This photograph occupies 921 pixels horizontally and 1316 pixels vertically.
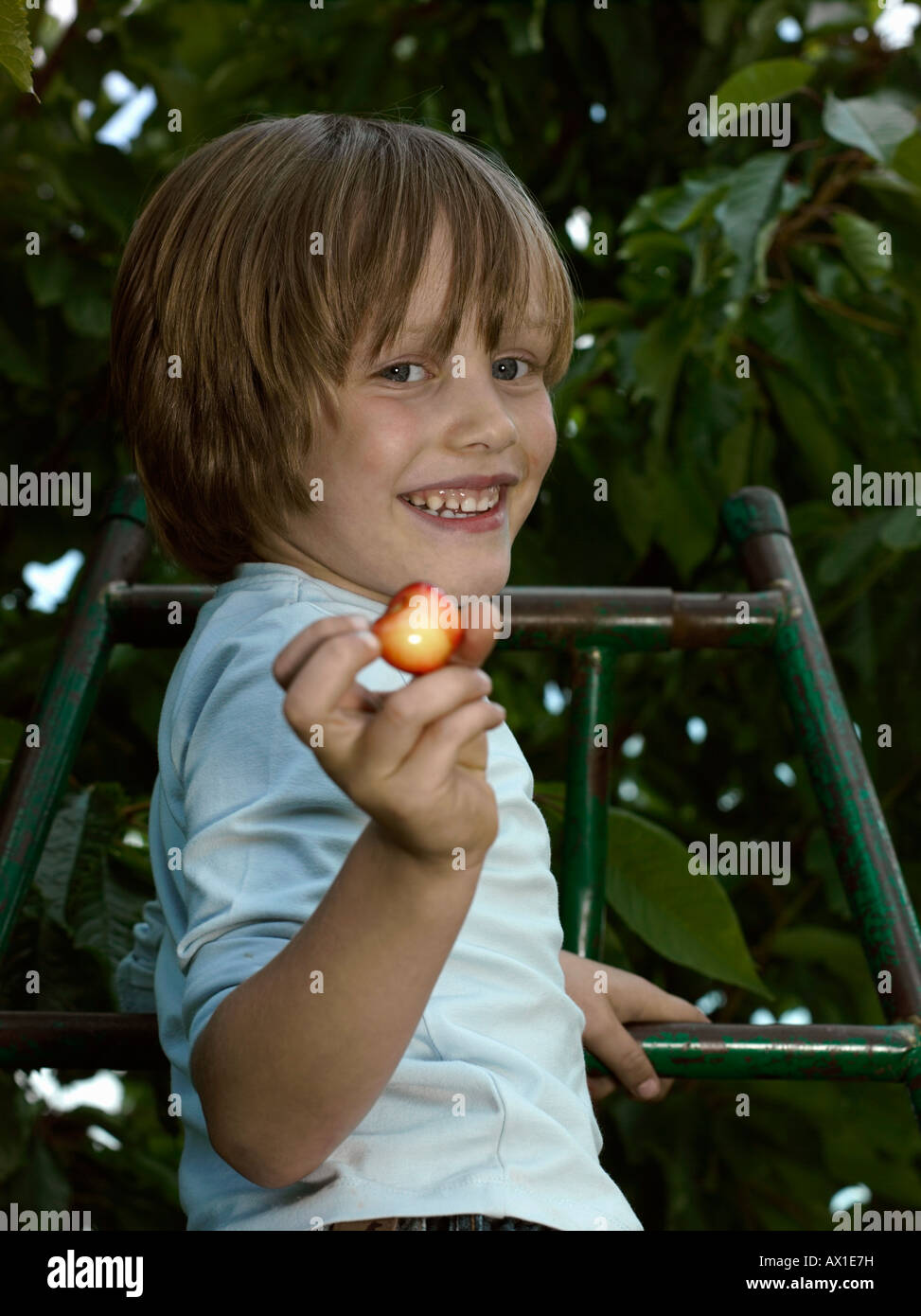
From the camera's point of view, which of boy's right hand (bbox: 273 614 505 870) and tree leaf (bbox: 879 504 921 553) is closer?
boy's right hand (bbox: 273 614 505 870)

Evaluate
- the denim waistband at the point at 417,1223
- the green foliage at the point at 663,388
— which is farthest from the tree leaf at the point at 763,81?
the denim waistband at the point at 417,1223

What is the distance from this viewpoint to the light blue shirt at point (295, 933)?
601mm

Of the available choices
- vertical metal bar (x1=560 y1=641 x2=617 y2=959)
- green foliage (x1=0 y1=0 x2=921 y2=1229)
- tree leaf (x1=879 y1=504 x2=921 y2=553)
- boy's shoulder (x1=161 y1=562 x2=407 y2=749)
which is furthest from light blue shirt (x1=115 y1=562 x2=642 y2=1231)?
tree leaf (x1=879 y1=504 x2=921 y2=553)

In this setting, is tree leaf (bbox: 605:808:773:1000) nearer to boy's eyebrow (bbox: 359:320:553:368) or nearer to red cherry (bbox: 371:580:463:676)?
boy's eyebrow (bbox: 359:320:553:368)

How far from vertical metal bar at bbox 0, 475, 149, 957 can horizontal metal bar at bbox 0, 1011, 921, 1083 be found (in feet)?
0.27

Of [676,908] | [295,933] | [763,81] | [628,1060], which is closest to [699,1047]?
[628,1060]

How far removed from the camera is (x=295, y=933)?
575 mm

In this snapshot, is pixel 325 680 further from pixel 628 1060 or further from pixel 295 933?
pixel 628 1060

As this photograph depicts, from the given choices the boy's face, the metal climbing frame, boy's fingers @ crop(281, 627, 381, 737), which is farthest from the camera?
the metal climbing frame

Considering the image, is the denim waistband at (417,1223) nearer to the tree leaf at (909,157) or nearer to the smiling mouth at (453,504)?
the smiling mouth at (453,504)

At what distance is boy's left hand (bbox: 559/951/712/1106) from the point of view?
882 mm

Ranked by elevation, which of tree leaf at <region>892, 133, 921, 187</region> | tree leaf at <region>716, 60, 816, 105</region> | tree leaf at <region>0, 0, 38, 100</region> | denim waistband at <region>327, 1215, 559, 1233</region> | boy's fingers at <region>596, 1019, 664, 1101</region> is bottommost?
denim waistband at <region>327, 1215, 559, 1233</region>
